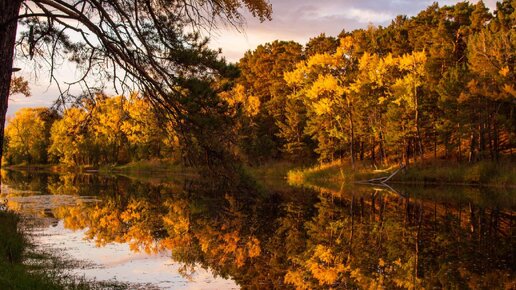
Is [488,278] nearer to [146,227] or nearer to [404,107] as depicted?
[146,227]

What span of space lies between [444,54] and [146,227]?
1147 inches

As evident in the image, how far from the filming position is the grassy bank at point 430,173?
32062 mm

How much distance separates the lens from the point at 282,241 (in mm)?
14625

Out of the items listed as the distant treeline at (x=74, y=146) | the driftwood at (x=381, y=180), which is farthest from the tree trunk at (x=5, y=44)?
the driftwood at (x=381, y=180)

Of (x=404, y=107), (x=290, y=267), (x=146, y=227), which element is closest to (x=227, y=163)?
(x=290, y=267)

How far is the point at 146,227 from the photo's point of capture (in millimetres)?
16766

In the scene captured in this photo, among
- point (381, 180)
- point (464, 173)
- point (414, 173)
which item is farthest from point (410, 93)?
point (464, 173)

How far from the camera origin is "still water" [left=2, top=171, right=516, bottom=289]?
34.2 feet

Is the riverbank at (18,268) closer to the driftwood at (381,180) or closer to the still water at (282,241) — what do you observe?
the still water at (282,241)

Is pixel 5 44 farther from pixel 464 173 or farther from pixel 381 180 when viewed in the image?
pixel 381 180

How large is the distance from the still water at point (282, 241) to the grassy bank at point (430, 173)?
29.2 feet

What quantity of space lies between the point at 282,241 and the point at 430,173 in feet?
77.5

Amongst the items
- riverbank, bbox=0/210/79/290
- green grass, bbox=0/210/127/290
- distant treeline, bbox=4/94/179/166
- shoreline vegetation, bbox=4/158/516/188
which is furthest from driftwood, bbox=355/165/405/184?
green grass, bbox=0/210/127/290

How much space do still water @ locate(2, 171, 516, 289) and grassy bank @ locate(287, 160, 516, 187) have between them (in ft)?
29.2
